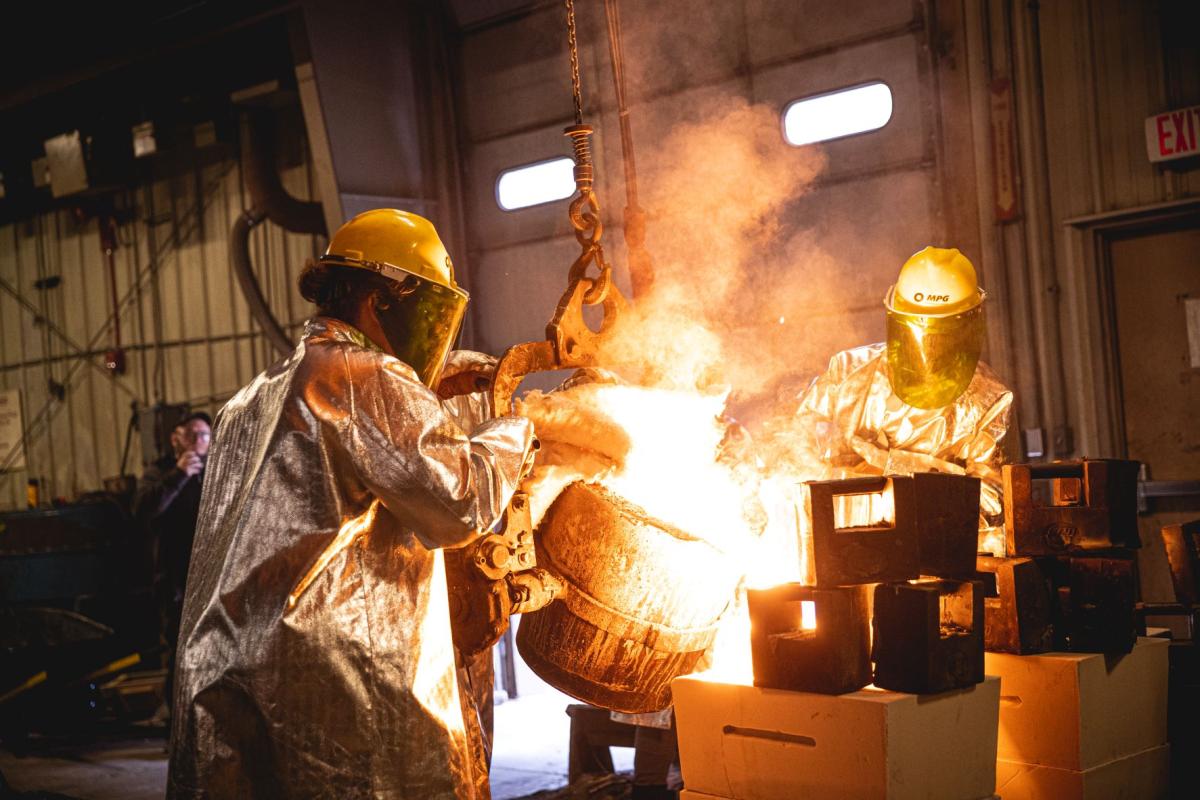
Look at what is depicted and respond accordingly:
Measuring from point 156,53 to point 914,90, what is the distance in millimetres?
5408

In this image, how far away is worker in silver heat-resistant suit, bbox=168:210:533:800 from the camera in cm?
219

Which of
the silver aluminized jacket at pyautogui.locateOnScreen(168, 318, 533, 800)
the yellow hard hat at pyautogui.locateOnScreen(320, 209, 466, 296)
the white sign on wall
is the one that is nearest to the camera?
the silver aluminized jacket at pyautogui.locateOnScreen(168, 318, 533, 800)

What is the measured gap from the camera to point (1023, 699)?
8.48 feet

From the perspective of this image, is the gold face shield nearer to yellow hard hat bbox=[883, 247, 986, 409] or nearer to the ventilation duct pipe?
yellow hard hat bbox=[883, 247, 986, 409]

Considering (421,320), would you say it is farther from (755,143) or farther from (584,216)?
(755,143)

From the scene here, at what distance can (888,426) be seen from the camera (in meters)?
4.13

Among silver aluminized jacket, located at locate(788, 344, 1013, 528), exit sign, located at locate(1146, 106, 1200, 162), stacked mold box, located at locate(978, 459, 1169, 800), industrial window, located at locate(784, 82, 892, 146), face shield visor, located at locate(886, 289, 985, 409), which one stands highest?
industrial window, located at locate(784, 82, 892, 146)

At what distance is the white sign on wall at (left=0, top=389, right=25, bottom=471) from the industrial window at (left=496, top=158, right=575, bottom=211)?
622 cm

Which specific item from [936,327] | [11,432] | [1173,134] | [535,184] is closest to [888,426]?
[936,327]

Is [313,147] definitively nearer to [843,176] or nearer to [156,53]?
[156,53]

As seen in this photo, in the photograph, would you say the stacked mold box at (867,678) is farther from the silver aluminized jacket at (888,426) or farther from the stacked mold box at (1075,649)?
the silver aluminized jacket at (888,426)

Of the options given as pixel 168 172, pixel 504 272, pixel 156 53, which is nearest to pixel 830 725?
pixel 504 272

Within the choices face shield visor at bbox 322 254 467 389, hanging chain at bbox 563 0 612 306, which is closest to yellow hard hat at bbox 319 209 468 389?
face shield visor at bbox 322 254 467 389

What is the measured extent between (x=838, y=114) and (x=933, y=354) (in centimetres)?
257
